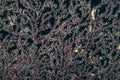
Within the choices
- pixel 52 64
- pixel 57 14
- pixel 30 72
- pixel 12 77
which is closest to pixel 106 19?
pixel 57 14

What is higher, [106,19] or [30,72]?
[106,19]

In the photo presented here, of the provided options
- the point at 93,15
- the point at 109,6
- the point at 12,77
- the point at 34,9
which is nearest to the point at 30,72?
the point at 12,77

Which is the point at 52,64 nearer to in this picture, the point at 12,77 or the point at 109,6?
the point at 12,77

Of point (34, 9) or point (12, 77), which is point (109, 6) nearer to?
point (34, 9)

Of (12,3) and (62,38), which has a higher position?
(12,3)

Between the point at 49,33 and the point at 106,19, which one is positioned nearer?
the point at 49,33

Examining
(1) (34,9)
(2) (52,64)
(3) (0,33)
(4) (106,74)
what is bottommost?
(4) (106,74)

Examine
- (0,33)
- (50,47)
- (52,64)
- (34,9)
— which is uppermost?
(34,9)

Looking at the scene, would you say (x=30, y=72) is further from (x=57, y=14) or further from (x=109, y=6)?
(x=109, y=6)

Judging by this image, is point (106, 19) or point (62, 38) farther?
point (106, 19)
